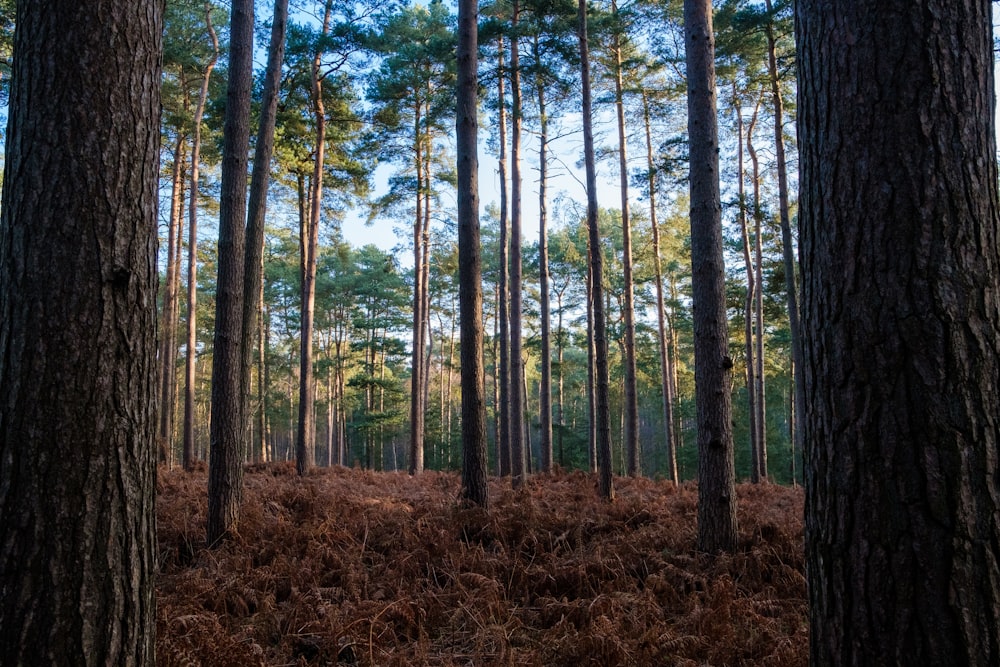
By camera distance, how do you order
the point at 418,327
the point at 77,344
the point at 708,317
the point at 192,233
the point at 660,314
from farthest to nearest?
1. the point at 660,314
2. the point at 418,327
3. the point at 192,233
4. the point at 708,317
5. the point at 77,344

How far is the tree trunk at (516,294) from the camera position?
12.7 m

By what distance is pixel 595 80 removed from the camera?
1587 cm

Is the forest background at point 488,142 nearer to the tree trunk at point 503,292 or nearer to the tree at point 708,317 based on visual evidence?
the tree trunk at point 503,292

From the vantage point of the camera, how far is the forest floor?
396 cm

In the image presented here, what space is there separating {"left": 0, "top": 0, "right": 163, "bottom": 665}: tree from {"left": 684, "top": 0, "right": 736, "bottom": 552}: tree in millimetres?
4924

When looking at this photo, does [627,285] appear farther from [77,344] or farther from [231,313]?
[77,344]

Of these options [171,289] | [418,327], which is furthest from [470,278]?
[171,289]

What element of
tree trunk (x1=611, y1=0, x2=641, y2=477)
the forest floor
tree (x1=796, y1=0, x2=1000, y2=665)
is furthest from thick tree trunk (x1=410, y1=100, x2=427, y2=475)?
tree (x1=796, y1=0, x2=1000, y2=665)

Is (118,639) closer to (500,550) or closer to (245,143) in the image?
(500,550)

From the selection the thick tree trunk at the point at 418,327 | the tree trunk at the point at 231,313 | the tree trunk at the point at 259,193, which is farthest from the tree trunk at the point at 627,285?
the tree trunk at the point at 231,313

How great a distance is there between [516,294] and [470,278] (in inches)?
216

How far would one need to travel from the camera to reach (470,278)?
8172 mm

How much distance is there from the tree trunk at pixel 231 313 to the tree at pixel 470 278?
9.27 feet

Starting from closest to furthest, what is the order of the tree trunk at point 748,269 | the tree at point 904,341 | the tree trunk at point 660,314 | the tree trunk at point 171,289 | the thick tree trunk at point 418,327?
1. the tree at point 904,341
2. the tree trunk at point 171,289
3. the tree trunk at point 748,269
4. the thick tree trunk at point 418,327
5. the tree trunk at point 660,314
